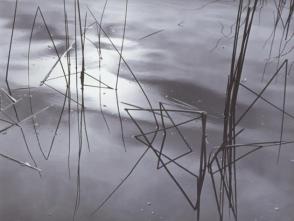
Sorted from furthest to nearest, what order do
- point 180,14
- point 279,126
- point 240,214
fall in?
1. point 180,14
2. point 279,126
3. point 240,214

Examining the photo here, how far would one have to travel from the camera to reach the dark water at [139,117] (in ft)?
4.51

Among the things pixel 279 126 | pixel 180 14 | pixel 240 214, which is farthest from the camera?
pixel 180 14

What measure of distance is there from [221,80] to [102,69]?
502 mm

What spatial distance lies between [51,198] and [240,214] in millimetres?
503

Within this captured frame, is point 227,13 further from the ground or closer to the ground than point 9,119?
further from the ground

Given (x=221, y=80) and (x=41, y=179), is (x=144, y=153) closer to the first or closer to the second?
(x=41, y=179)

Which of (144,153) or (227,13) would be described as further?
(227,13)

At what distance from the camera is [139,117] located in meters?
1.79

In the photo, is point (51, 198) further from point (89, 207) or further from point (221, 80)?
point (221, 80)

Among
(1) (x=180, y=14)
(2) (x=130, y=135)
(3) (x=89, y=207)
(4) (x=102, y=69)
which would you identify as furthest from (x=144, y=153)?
(1) (x=180, y=14)

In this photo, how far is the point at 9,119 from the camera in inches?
67.6

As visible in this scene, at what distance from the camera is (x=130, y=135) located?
168cm

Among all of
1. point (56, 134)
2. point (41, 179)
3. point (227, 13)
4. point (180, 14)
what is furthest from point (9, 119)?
point (227, 13)

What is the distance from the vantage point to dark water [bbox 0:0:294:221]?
1.37m
